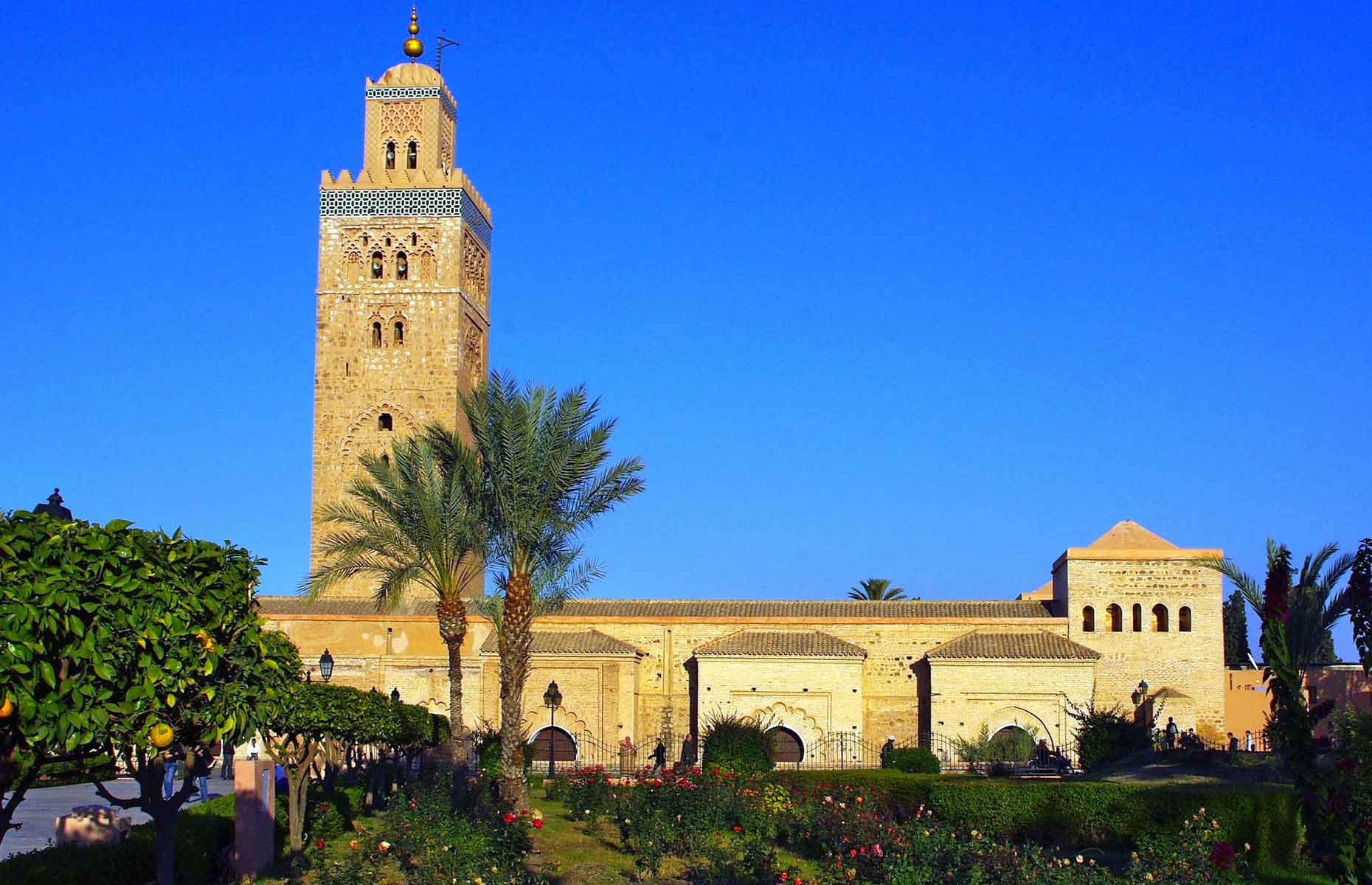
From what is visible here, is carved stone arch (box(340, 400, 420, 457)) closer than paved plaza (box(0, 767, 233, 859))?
No

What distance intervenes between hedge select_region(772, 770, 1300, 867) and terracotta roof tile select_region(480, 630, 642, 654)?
447 inches

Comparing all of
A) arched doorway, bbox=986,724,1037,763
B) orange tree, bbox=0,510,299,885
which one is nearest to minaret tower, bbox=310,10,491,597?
arched doorway, bbox=986,724,1037,763

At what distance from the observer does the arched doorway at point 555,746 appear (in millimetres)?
29406

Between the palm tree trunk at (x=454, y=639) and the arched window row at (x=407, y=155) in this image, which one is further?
the arched window row at (x=407, y=155)

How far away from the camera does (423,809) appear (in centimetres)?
1589

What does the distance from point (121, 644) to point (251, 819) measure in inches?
311

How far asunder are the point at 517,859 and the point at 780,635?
666 inches

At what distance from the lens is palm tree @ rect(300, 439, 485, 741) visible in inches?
802

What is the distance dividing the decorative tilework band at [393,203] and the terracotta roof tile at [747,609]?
34.5 ft

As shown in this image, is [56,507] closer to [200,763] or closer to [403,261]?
[200,763]

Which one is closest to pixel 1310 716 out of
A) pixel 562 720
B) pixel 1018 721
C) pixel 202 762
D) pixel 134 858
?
pixel 202 762

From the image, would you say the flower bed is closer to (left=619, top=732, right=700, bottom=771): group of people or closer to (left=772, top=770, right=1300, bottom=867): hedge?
(left=772, top=770, right=1300, bottom=867): hedge

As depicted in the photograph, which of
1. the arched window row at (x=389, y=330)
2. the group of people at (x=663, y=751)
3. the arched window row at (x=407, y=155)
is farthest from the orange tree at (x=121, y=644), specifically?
the arched window row at (x=407, y=155)

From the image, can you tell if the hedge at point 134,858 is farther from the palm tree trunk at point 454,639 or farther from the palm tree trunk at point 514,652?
the palm tree trunk at point 454,639
